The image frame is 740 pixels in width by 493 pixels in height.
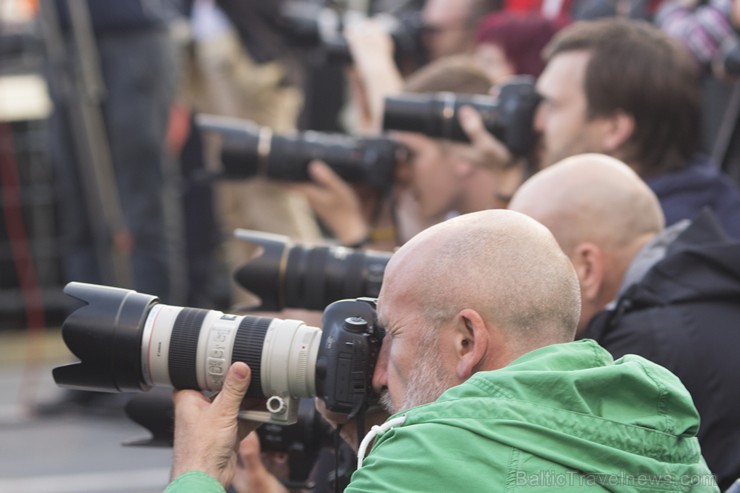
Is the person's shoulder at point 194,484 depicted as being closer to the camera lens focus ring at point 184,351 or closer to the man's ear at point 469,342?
the camera lens focus ring at point 184,351

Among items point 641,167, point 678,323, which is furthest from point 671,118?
point 678,323

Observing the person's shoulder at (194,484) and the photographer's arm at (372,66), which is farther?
the photographer's arm at (372,66)

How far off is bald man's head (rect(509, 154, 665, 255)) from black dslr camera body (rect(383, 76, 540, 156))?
71 cm

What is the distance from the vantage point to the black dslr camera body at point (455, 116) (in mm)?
3314

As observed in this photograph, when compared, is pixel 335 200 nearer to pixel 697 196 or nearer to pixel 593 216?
pixel 697 196

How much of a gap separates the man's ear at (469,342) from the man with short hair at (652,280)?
663 millimetres

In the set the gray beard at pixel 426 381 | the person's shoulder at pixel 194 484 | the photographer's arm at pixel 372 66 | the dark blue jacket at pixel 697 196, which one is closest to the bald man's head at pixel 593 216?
the dark blue jacket at pixel 697 196

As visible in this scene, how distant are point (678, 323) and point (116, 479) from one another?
99.9 inches

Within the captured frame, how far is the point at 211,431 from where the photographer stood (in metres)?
2.01

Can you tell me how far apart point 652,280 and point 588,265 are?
0.18 m

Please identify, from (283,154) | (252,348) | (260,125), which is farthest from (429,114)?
(260,125)

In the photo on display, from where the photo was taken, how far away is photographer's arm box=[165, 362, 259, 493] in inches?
78.3

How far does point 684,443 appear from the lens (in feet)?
5.60

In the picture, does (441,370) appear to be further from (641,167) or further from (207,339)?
(641,167)
